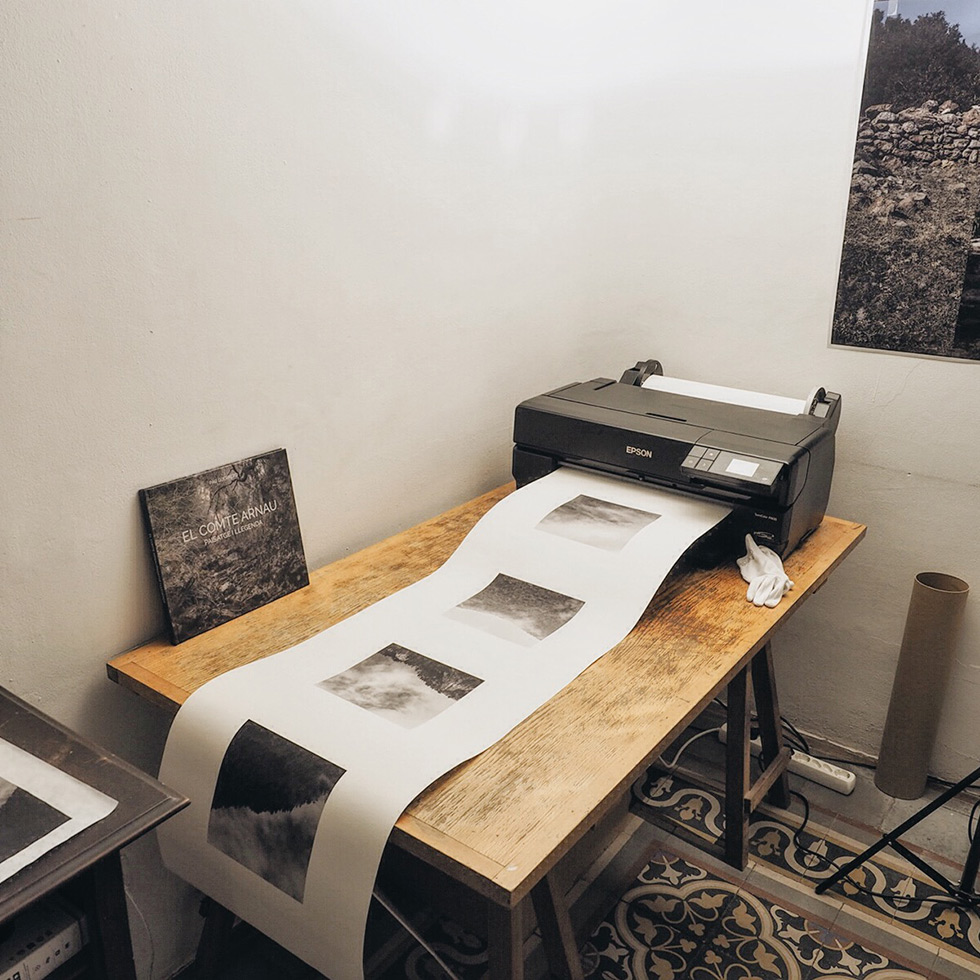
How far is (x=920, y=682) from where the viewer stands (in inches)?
74.3

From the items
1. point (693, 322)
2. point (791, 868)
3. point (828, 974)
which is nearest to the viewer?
point (828, 974)

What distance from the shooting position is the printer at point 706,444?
1486 mm

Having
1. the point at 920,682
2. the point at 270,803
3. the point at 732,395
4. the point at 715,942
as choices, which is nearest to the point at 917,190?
the point at 732,395

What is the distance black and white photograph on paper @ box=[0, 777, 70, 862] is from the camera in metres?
0.83

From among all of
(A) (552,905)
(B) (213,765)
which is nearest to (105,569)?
(B) (213,765)

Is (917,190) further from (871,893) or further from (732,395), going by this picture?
(871,893)

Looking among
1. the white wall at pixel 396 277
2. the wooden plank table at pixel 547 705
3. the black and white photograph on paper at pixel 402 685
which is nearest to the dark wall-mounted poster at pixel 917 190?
the white wall at pixel 396 277

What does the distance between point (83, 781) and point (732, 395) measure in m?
1.35

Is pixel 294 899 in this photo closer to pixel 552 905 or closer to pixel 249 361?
pixel 552 905

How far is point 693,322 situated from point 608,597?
0.90 m

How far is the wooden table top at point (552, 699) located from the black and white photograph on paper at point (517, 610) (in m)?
0.10

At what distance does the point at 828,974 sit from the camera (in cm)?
157

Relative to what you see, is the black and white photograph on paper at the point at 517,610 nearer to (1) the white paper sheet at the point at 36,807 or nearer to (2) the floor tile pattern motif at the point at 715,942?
(1) the white paper sheet at the point at 36,807

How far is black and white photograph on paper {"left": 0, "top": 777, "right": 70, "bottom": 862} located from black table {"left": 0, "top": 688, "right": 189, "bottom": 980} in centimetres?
3
